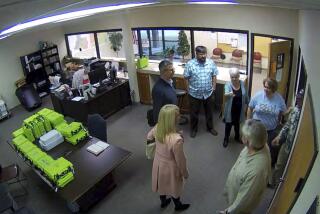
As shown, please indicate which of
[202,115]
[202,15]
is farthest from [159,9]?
[202,115]

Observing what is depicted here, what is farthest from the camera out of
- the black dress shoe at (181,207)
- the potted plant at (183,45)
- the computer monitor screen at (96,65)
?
the computer monitor screen at (96,65)

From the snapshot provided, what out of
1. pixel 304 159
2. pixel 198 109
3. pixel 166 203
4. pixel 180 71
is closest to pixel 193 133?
pixel 198 109

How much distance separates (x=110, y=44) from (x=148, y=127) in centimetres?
335

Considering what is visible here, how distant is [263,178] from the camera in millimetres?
2471

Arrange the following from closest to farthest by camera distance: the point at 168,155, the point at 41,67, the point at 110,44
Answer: the point at 168,155 < the point at 110,44 < the point at 41,67

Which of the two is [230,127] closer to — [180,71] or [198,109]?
[198,109]

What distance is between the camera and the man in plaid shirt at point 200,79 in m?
5.04

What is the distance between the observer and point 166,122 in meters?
3.05

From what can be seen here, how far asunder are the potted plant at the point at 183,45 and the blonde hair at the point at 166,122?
154 inches

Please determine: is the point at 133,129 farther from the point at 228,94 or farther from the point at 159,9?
the point at 159,9

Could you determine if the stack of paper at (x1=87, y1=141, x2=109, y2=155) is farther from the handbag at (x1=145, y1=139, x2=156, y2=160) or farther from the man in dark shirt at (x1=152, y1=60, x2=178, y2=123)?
the man in dark shirt at (x1=152, y1=60, x2=178, y2=123)

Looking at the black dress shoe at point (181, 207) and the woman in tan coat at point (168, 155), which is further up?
the woman in tan coat at point (168, 155)

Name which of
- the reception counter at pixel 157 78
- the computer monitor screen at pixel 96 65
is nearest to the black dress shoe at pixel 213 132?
the reception counter at pixel 157 78

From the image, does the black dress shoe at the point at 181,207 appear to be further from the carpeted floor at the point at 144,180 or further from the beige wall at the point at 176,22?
the beige wall at the point at 176,22
